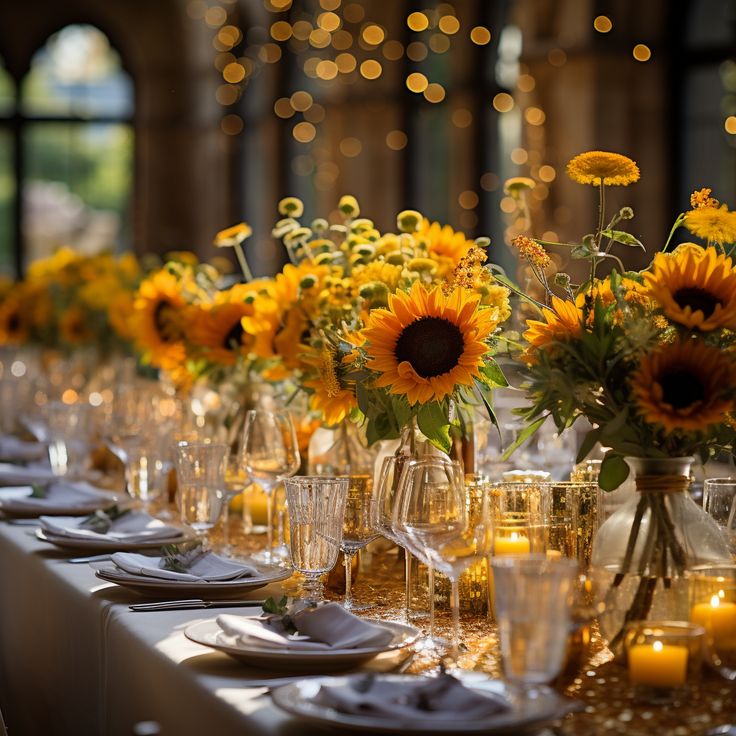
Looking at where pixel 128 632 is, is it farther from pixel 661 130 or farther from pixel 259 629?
pixel 661 130

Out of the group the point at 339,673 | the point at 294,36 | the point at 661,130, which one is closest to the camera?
the point at 339,673

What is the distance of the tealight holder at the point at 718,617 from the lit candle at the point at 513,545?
293 millimetres

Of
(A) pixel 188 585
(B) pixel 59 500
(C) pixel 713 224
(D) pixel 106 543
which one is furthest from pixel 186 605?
(B) pixel 59 500

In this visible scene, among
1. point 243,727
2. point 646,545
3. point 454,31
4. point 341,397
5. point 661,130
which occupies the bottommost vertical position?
point 243,727

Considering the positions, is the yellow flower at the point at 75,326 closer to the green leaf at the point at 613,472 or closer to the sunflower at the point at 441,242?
the sunflower at the point at 441,242

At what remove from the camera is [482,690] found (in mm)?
1407

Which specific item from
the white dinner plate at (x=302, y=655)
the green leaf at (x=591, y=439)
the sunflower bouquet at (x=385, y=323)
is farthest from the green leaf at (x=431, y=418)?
the white dinner plate at (x=302, y=655)

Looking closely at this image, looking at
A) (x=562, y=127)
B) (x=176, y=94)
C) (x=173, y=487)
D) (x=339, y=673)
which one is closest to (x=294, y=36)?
(x=176, y=94)

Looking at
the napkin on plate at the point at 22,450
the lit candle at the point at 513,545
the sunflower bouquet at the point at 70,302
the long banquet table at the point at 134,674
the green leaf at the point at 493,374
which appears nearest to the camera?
the long banquet table at the point at 134,674

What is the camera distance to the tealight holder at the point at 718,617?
1.52m

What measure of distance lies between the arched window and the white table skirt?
1008cm

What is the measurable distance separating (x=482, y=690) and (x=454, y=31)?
7.91m

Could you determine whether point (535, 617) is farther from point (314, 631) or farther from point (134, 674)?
point (134, 674)

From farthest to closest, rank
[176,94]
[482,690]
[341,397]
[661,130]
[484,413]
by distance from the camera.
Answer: [176,94] → [661,130] → [484,413] → [341,397] → [482,690]
